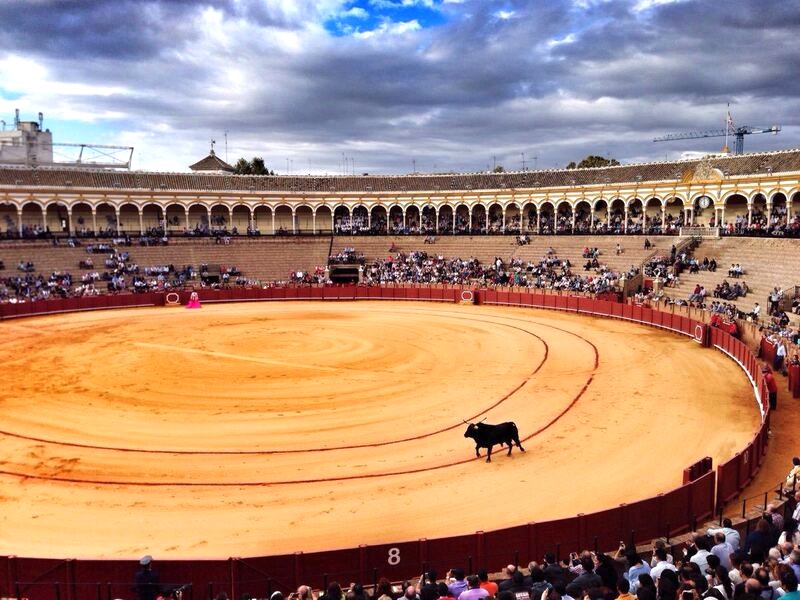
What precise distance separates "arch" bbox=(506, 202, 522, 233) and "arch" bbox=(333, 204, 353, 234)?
1692 cm

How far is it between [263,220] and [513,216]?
26833 mm

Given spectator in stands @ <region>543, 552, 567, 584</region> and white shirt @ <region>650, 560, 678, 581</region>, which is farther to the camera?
white shirt @ <region>650, 560, 678, 581</region>

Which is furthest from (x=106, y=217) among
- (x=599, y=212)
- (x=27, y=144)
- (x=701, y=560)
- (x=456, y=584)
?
(x=701, y=560)

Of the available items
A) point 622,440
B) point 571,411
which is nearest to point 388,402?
point 571,411

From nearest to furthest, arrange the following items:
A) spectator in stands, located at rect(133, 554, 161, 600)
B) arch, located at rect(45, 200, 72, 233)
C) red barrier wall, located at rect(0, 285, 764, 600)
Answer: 1. spectator in stands, located at rect(133, 554, 161, 600)
2. red barrier wall, located at rect(0, 285, 764, 600)
3. arch, located at rect(45, 200, 72, 233)

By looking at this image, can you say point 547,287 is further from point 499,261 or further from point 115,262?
point 115,262

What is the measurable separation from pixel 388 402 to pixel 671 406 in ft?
27.9

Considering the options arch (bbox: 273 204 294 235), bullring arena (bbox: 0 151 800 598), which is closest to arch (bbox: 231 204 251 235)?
arch (bbox: 273 204 294 235)

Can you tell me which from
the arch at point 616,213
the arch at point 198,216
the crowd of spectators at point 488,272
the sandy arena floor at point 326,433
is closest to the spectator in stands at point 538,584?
the sandy arena floor at point 326,433

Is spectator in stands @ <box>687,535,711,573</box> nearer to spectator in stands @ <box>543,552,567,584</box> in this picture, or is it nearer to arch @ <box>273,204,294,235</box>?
spectator in stands @ <box>543,552,567,584</box>

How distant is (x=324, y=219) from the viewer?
226ft

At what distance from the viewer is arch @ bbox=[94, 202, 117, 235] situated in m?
59.2

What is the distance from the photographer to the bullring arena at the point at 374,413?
1070cm

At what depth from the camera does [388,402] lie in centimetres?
1906
